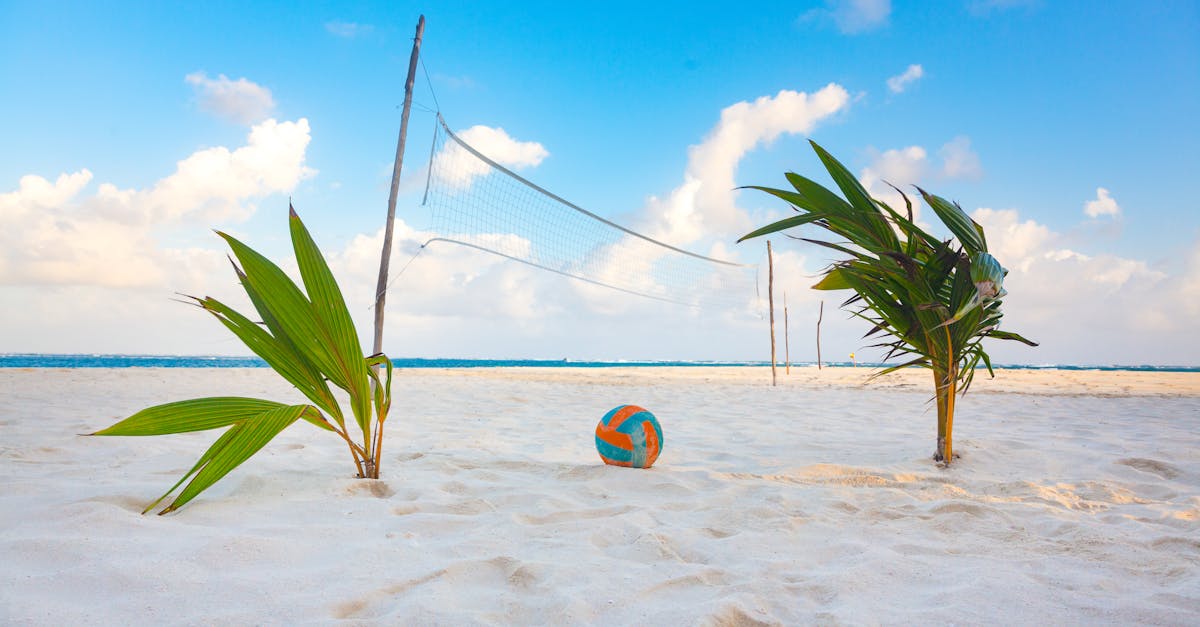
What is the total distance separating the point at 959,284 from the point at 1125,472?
4.38 feet

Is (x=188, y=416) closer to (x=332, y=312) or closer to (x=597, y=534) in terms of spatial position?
(x=332, y=312)

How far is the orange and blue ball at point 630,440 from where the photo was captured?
276cm

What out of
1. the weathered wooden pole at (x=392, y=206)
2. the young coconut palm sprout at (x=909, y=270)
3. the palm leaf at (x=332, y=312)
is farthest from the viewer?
the weathered wooden pole at (x=392, y=206)

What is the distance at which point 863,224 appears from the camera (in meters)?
2.72

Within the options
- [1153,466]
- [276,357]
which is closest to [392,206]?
[276,357]

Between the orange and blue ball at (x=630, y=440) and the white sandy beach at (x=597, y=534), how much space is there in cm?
9

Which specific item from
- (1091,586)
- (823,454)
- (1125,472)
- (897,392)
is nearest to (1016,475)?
(1125,472)

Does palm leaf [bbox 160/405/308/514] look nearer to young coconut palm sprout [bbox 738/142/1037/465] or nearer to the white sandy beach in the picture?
the white sandy beach

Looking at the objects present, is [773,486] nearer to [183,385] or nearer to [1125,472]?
[1125,472]

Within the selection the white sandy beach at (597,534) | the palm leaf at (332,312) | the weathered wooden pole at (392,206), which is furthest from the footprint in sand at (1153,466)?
the weathered wooden pole at (392,206)

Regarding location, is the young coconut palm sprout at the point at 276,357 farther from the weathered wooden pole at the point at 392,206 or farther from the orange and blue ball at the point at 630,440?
the weathered wooden pole at the point at 392,206

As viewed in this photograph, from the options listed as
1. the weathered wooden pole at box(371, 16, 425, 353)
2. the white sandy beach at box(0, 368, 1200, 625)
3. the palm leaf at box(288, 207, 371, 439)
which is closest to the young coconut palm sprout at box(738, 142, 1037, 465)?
the white sandy beach at box(0, 368, 1200, 625)

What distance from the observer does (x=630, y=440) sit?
2758 millimetres

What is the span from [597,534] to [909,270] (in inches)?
70.3
